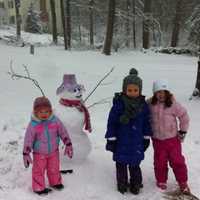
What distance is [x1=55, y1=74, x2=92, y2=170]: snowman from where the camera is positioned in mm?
6383

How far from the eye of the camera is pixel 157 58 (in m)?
24.0

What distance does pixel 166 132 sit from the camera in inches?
231

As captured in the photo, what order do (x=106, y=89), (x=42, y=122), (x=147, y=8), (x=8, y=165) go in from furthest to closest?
1. (x=147, y=8)
2. (x=106, y=89)
3. (x=8, y=165)
4. (x=42, y=122)

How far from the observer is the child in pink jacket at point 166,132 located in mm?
5824

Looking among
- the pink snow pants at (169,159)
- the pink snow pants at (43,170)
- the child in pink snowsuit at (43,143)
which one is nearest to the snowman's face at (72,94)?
the child in pink snowsuit at (43,143)

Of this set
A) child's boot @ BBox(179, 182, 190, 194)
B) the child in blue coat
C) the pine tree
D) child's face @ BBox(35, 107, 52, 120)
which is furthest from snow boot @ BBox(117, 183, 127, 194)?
the pine tree

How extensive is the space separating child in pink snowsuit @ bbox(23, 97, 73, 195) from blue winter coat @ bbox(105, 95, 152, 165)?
2.14ft

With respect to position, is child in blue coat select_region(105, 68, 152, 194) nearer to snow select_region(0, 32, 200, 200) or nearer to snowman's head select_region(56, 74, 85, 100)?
snow select_region(0, 32, 200, 200)

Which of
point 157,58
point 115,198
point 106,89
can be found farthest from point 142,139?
point 157,58

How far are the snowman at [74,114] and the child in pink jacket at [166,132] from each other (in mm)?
1093

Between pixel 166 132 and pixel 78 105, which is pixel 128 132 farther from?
pixel 78 105

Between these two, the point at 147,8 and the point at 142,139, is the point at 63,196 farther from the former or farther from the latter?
the point at 147,8

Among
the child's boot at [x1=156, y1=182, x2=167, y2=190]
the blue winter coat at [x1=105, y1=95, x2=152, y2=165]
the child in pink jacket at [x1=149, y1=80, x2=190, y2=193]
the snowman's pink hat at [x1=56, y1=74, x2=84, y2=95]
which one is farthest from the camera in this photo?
the snowman's pink hat at [x1=56, y1=74, x2=84, y2=95]

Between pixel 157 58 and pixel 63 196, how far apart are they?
1896 centimetres
